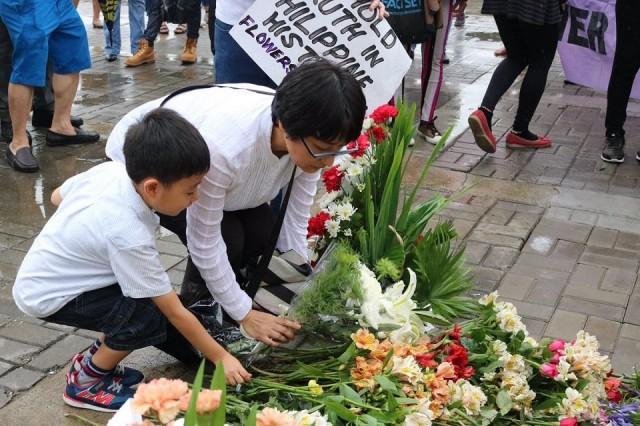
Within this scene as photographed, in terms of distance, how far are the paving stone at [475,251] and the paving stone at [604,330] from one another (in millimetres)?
673

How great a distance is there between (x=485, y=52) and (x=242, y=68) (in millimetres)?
5599

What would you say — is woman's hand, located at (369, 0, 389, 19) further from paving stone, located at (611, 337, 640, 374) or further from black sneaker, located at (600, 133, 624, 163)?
black sneaker, located at (600, 133, 624, 163)

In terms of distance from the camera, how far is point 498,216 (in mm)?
4395

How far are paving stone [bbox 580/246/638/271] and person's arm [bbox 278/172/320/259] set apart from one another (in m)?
1.57

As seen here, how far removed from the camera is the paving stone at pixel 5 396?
267cm

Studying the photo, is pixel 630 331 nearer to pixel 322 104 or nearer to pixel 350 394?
pixel 350 394

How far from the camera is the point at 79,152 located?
5.32 m

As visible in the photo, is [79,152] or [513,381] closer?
[513,381]

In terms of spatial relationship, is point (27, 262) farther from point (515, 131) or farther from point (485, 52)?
point (485, 52)

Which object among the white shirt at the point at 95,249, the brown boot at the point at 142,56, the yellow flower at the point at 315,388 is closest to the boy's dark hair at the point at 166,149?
the white shirt at the point at 95,249

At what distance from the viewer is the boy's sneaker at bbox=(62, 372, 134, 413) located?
8.61 ft

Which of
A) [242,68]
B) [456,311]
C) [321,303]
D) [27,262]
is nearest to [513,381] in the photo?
[456,311]

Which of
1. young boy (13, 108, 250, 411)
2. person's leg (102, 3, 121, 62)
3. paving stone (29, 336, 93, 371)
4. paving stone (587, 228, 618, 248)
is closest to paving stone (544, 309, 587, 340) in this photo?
paving stone (587, 228, 618, 248)

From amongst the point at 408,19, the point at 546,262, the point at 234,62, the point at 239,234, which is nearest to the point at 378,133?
the point at 239,234
